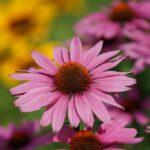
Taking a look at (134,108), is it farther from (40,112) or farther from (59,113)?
(59,113)

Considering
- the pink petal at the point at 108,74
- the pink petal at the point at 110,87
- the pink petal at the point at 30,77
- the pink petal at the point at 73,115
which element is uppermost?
the pink petal at the point at 30,77

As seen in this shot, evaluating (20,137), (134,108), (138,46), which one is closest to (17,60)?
(134,108)

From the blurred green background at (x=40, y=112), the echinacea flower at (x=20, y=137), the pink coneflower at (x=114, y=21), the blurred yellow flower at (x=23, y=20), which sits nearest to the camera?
the echinacea flower at (x=20, y=137)

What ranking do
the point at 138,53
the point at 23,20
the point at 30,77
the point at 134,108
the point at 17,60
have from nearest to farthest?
1. the point at 30,77
2. the point at 138,53
3. the point at 134,108
4. the point at 17,60
5. the point at 23,20

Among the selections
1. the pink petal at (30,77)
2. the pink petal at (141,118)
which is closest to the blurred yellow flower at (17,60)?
the pink petal at (141,118)

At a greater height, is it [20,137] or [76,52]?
[76,52]

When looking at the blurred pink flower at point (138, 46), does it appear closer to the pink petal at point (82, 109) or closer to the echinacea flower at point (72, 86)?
the echinacea flower at point (72, 86)

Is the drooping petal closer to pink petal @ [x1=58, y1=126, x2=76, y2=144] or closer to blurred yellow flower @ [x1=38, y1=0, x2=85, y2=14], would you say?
pink petal @ [x1=58, y1=126, x2=76, y2=144]
